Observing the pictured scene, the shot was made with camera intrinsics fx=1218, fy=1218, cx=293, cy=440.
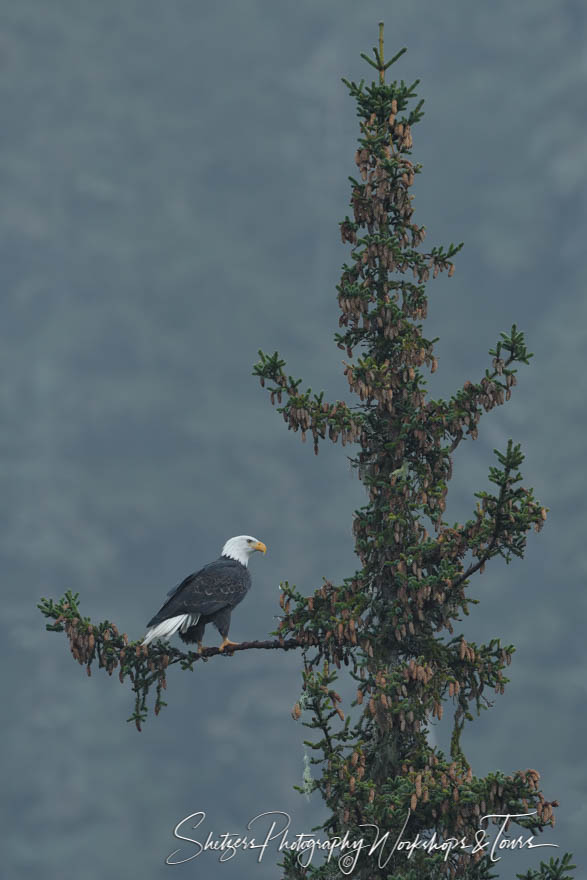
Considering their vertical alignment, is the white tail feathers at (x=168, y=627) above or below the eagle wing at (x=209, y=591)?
below

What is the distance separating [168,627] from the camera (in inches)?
639

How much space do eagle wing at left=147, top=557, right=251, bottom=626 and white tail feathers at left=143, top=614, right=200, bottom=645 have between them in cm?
7

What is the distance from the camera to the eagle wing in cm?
1666

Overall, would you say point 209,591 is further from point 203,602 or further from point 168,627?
point 168,627

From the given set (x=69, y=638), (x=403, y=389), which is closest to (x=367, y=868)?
(x=69, y=638)

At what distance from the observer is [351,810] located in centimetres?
1479

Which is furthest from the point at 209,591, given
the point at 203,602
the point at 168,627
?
the point at 168,627

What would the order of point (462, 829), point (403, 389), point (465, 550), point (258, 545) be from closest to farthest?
1. point (462, 829)
2. point (465, 550)
3. point (403, 389)
4. point (258, 545)

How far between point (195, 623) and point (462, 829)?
15.1 ft

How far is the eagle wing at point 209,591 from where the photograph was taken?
656 inches

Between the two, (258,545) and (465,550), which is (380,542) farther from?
(258,545)

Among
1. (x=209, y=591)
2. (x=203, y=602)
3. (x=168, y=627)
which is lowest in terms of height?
(x=168, y=627)

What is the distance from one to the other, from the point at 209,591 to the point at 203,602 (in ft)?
0.78

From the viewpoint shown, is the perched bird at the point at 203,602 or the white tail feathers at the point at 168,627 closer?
the white tail feathers at the point at 168,627
